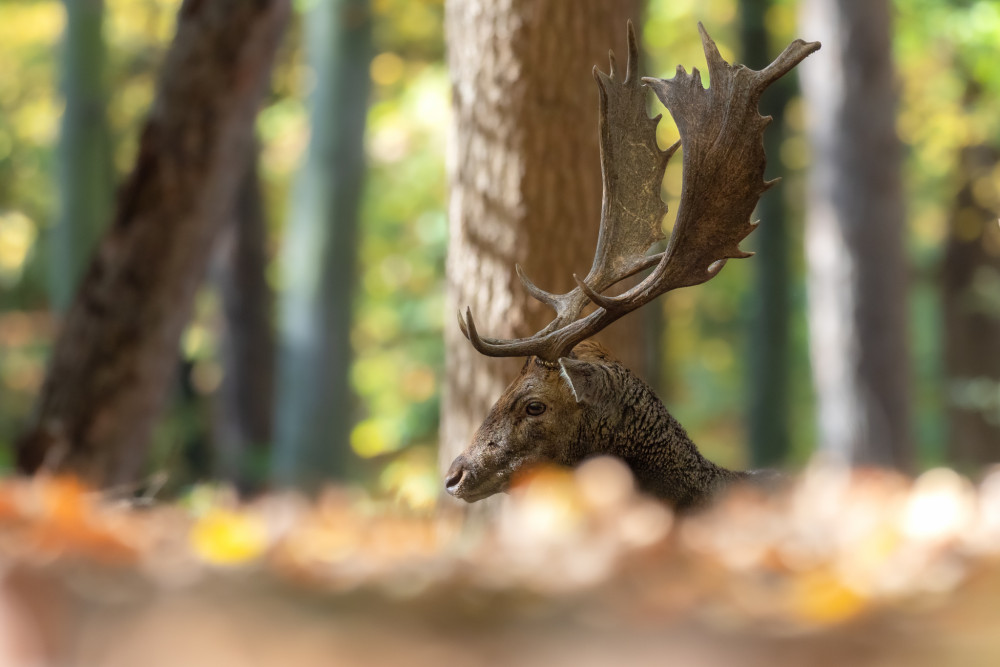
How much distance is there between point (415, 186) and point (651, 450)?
39.8 feet

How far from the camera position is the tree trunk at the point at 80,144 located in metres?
9.35

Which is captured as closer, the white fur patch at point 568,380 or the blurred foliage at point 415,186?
the white fur patch at point 568,380

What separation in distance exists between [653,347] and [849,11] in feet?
17.8

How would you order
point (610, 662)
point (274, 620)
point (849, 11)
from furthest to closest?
point (849, 11)
point (274, 620)
point (610, 662)

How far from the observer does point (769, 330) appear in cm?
1358

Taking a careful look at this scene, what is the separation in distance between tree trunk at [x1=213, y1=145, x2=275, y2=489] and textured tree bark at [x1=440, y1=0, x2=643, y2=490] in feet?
32.0

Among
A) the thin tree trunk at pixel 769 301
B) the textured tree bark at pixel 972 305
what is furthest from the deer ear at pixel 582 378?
the textured tree bark at pixel 972 305

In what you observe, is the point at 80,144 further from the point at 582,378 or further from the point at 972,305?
the point at 972,305

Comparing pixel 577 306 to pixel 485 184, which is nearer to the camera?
pixel 577 306

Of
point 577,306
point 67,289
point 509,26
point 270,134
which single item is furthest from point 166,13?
point 577,306

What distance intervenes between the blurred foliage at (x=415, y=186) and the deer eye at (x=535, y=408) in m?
7.50

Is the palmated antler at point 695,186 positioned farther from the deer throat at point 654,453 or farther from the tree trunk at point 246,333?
the tree trunk at point 246,333

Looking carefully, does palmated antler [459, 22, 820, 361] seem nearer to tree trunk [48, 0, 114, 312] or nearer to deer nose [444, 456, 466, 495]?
deer nose [444, 456, 466, 495]

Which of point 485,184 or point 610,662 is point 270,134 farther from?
point 610,662
